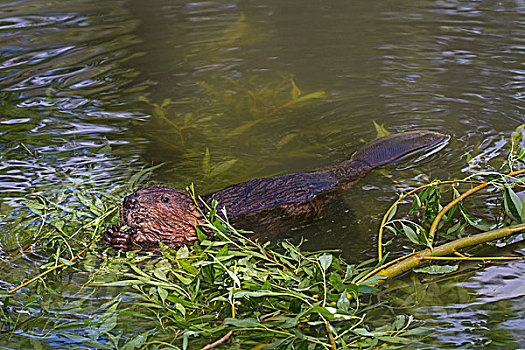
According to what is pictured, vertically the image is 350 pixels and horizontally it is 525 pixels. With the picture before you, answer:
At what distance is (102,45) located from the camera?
18.8ft

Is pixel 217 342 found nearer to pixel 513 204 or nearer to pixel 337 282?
pixel 337 282

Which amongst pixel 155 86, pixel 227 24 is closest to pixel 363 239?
pixel 155 86

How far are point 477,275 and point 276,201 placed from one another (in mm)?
990

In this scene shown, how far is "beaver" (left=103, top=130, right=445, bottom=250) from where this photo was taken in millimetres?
2686

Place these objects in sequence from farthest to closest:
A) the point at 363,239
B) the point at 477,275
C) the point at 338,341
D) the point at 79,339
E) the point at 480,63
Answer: the point at 480,63 → the point at 363,239 → the point at 477,275 → the point at 79,339 → the point at 338,341

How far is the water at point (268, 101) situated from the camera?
281cm

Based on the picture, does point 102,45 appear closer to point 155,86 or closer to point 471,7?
point 155,86

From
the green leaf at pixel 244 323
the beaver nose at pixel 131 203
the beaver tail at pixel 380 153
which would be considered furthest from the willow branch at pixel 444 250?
the beaver nose at pixel 131 203

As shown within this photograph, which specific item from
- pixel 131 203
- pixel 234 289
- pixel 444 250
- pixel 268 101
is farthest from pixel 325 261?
pixel 268 101

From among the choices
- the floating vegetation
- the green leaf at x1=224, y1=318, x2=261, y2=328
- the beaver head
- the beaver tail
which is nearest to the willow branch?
the floating vegetation

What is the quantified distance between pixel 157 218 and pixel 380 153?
1365 millimetres

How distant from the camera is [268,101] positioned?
4.50 metres

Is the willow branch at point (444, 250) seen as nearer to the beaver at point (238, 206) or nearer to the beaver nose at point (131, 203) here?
the beaver at point (238, 206)

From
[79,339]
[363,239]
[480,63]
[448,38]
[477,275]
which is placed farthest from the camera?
[448,38]
